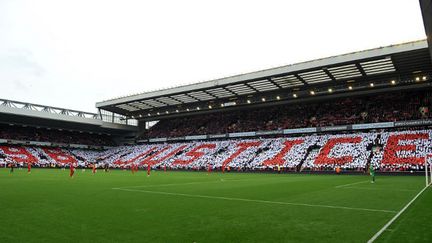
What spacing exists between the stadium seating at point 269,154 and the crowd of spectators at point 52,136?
2.50 metres

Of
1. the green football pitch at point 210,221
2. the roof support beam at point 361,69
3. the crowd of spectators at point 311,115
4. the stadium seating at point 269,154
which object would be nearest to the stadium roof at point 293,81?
the roof support beam at point 361,69

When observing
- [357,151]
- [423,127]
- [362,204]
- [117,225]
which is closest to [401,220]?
[362,204]

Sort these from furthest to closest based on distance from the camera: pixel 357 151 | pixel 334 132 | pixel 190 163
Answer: pixel 190 163 < pixel 334 132 < pixel 357 151

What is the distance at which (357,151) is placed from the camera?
144ft

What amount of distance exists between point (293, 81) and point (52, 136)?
52065 mm

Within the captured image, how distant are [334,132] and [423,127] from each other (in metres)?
11.9

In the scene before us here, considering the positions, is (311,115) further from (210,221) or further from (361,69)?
(210,221)

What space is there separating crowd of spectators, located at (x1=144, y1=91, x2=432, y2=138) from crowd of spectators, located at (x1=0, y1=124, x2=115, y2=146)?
13.2 meters

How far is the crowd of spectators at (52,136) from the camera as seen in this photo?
6550 cm

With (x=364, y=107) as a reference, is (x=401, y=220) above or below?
below

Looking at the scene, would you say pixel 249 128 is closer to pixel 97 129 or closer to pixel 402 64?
pixel 402 64

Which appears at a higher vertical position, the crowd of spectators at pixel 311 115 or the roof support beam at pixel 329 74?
the roof support beam at pixel 329 74

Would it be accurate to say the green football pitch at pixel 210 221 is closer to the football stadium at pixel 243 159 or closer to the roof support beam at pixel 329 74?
the football stadium at pixel 243 159

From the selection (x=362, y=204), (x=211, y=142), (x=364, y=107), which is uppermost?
(x=364, y=107)
